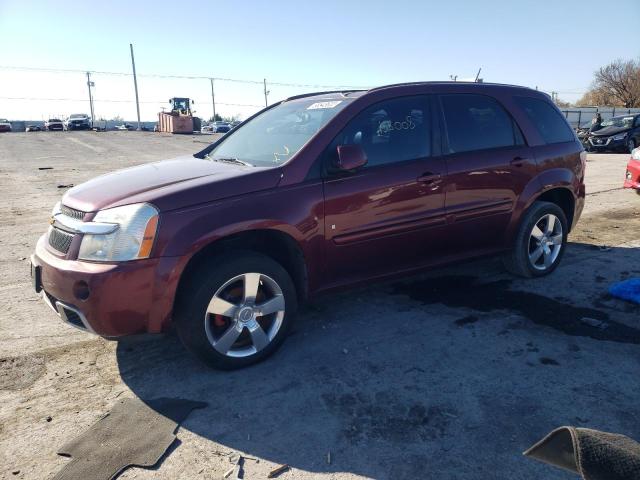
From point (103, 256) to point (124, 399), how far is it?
0.89 metres

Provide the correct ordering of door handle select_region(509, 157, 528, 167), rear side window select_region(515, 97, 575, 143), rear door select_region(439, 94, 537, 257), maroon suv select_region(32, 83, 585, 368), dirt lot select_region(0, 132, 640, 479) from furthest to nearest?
rear side window select_region(515, 97, 575, 143), door handle select_region(509, 157, 528, 167), rear door select_region(439, 94, 537, 257), maroon suv select_region(32, 83, 585, 368), dirt lot select_region(0, 132, 640, 479)

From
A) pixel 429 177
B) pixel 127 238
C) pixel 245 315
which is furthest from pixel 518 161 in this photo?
pixel 127 238

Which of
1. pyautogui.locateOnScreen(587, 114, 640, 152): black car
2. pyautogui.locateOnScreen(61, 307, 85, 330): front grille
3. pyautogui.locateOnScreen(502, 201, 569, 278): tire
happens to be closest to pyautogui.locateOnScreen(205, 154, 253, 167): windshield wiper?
pyautogui.locateOnScreen(61, 307, 85, 330): front grille

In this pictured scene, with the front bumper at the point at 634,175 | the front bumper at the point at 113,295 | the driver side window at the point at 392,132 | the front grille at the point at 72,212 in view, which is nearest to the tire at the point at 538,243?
the driver side window at the point at 392,132

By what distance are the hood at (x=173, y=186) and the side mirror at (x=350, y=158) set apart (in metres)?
0.44

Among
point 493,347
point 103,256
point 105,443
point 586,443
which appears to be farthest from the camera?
point 493,347

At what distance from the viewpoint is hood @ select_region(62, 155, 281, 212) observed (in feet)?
10.3

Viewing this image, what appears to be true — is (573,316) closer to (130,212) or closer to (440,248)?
(440,248)

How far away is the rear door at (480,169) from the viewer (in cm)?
429

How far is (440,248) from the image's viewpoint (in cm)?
428

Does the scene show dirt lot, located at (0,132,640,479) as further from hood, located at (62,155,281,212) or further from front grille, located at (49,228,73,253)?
→ hood, located at (62,155,281,212)

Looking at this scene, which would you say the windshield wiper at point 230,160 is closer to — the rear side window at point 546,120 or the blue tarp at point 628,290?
the rear side window at point 546,120

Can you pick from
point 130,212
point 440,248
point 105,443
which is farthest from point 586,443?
point 440,248

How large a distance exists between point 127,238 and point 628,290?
4218 mm
